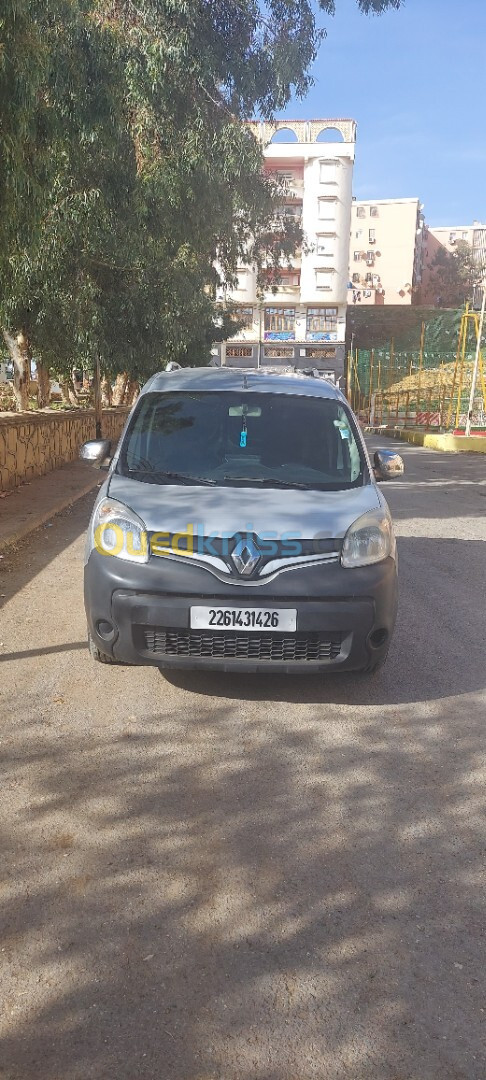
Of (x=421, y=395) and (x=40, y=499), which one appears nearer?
(x=40, y=499)

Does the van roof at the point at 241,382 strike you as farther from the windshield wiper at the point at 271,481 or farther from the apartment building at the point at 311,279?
the apartment building at the point at 311,279

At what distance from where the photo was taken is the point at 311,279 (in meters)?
69.7

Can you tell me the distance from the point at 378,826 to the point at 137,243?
40.6 feet

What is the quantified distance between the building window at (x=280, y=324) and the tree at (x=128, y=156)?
4761 centimetres

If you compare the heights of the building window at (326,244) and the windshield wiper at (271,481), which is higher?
the building window at (326,244)

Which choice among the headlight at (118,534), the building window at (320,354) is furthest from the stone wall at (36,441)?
the building window at (320,354)

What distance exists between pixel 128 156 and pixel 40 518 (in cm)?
660

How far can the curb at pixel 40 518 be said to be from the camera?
346 inches

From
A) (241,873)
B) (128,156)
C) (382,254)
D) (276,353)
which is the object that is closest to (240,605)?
(241,873)

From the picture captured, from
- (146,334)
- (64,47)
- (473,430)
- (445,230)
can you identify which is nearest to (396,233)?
(445,230)

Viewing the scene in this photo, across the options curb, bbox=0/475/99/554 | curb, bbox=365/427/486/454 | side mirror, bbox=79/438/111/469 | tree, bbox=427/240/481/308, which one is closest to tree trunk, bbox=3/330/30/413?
curb, bbox=0/475/99/554

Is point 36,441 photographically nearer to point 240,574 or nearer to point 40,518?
point 40,518

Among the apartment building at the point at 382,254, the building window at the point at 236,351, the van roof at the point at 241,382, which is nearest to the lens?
the van roof at the point at 241,382

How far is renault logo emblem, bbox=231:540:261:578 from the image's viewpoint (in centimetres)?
402
